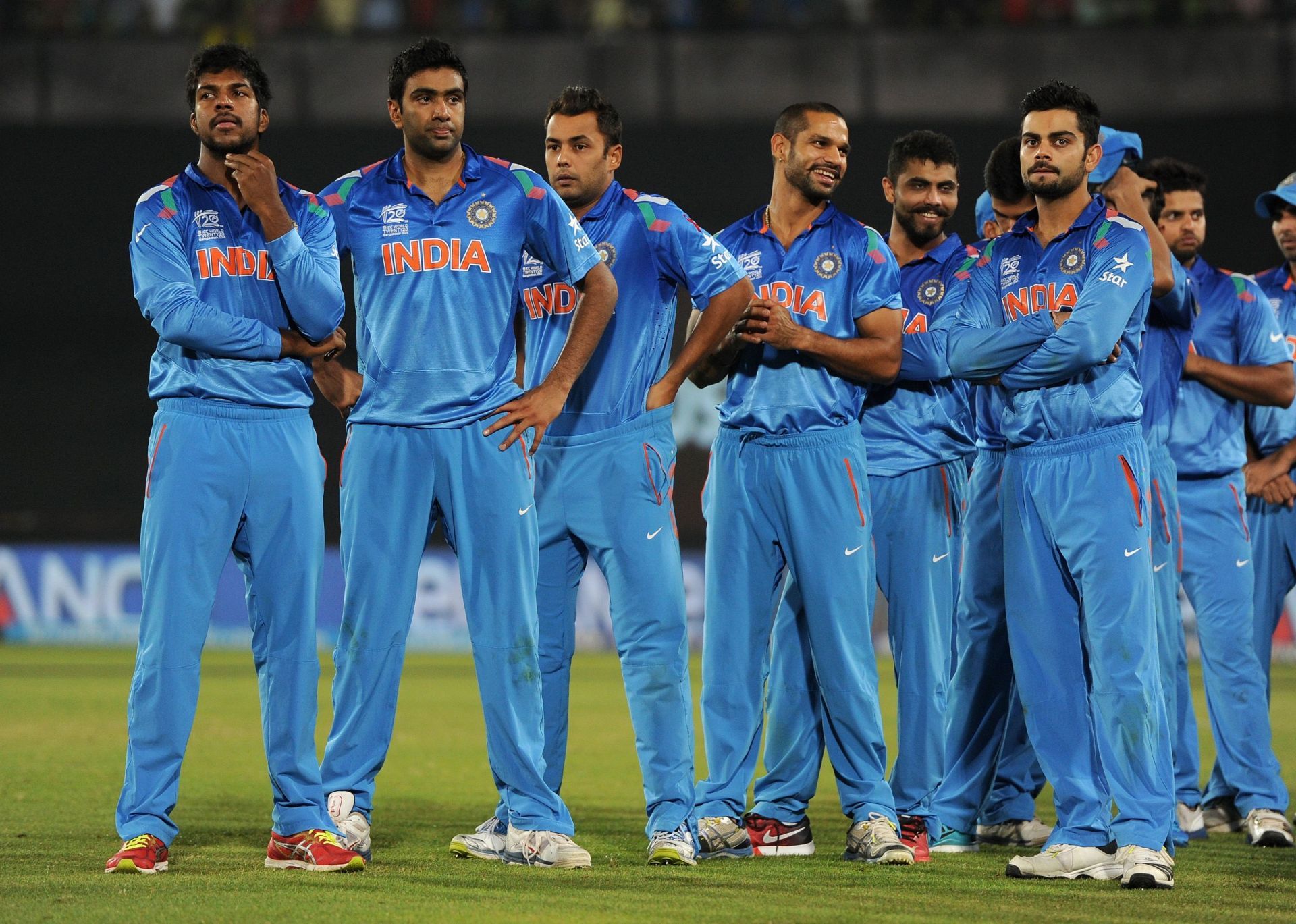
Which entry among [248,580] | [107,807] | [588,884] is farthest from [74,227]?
[588,884]

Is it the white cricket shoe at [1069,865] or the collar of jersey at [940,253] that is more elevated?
the collar of jersey at [940,253]

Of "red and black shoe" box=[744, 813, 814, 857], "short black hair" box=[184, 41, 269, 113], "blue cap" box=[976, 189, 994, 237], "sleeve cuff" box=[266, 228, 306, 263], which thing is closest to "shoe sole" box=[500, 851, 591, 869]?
"red and black shoe" box=[744, 813, 814, 857]

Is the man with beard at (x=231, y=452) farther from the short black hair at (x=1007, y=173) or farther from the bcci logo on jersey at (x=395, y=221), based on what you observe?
the short black hair at (x=1007, y=173)

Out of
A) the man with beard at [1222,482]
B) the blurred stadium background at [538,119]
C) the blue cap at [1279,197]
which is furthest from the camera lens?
the blurred stadium background at [538,119]

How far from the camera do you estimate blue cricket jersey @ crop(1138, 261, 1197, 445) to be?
6.21m

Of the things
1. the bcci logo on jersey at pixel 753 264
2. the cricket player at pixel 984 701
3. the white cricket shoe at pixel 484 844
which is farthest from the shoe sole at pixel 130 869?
the bcci logo on jersey at pixel 753 264

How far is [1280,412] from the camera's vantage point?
24.1 feet

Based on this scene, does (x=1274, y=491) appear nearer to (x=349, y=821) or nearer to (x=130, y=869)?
(x=349, y=821)

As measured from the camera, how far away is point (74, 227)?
669 inches

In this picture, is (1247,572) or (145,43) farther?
(145,43)

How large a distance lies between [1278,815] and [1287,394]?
71.7 inches

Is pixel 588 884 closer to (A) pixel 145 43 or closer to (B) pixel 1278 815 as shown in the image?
(B) pixel 1278 815

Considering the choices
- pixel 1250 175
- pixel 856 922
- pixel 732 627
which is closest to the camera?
pixel 856 922

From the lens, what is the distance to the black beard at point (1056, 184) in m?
5.27
